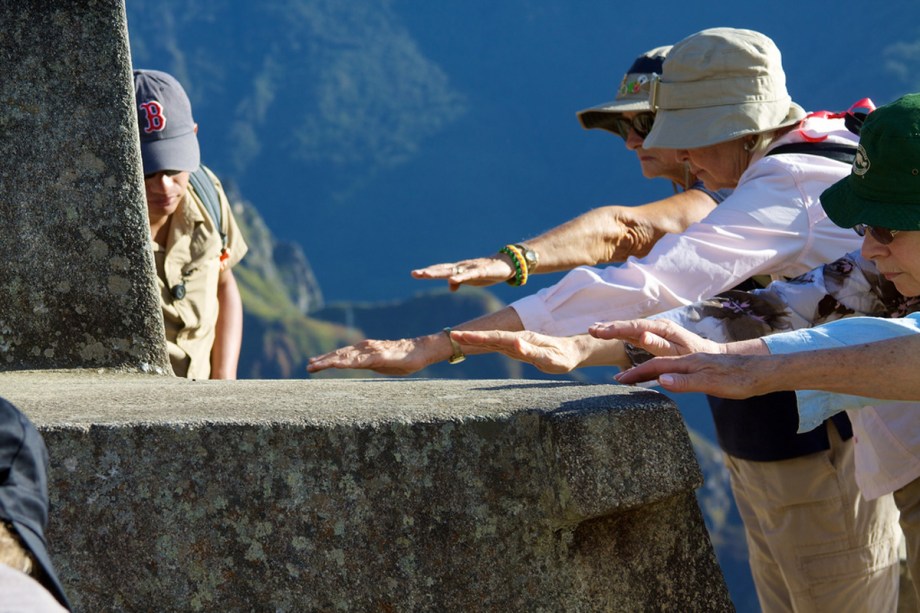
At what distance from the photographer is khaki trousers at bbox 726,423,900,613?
3.52 meters

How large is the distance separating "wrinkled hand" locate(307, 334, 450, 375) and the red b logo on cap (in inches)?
52.6

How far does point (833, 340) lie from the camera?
2457mm

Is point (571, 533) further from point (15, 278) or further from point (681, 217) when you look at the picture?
point (681, 217)

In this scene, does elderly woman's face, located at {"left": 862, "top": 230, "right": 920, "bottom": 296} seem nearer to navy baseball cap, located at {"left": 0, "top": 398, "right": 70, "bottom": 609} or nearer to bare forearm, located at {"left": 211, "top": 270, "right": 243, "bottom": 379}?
navy baseball cap, located at {"left": 0, "top": 398, "right": 70, "bottom": 609}

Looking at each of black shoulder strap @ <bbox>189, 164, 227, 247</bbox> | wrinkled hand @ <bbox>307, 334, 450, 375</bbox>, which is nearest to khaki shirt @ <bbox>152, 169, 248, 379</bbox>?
black shoulder strap @ <bbox>189, 164, 227, 247</bbox>

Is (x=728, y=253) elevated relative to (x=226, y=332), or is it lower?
elevated

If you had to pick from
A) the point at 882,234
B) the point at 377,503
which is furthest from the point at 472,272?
the point at 377,503

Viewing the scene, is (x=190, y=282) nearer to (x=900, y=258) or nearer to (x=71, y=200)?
(x=71, y=200)

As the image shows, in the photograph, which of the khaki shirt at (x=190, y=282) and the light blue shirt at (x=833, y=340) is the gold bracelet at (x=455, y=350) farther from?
the khaki shirt at (x=190, y=282)

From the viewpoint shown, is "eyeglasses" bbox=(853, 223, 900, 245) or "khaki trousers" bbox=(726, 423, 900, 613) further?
"khaki trousers" bbox=(726, 423, 900, 613)

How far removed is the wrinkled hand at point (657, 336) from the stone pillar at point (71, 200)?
124cm

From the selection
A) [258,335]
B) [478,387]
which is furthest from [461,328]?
[258,335]

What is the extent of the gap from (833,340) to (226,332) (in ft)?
9.13

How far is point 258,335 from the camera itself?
9025 centimetres
